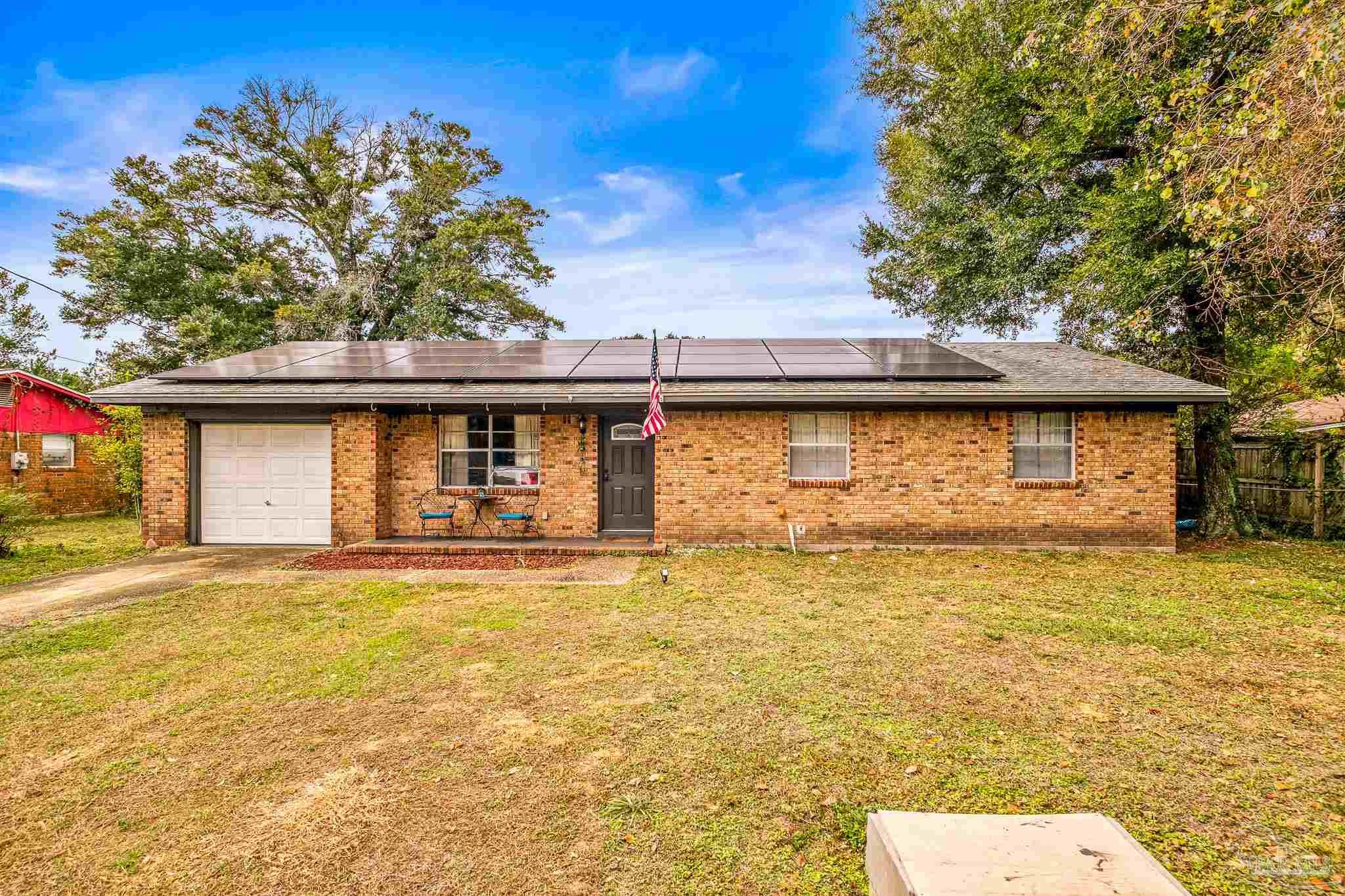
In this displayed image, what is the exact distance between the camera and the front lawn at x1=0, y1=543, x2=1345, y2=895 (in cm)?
243

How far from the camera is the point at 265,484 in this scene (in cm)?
1016

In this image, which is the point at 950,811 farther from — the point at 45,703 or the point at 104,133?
the point at 104,133

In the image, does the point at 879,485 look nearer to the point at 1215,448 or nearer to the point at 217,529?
the point at 1215,448

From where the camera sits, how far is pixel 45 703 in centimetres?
393

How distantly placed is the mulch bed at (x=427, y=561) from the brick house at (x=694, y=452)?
897 millimetres

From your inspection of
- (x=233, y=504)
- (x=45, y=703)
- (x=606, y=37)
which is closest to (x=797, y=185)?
(x=606, y=37)

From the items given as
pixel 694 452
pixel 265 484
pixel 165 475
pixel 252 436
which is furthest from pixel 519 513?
pixel 165 475

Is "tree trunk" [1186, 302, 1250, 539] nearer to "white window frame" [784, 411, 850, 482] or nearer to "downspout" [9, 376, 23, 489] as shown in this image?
"white window frame" [784, 411, 850, 482]

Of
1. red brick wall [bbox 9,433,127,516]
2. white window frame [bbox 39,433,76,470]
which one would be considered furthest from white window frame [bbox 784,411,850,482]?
white window frame [bbox 39,433,76,470]

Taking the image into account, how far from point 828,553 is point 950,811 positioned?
671 centimetres

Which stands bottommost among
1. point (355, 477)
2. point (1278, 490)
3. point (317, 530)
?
point (317, 530)

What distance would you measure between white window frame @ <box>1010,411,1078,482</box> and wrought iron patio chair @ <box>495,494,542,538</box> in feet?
26.5

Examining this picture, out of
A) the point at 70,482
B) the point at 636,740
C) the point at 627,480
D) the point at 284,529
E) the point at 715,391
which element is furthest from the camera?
the point at 70,482

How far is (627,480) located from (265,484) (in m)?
6.32
